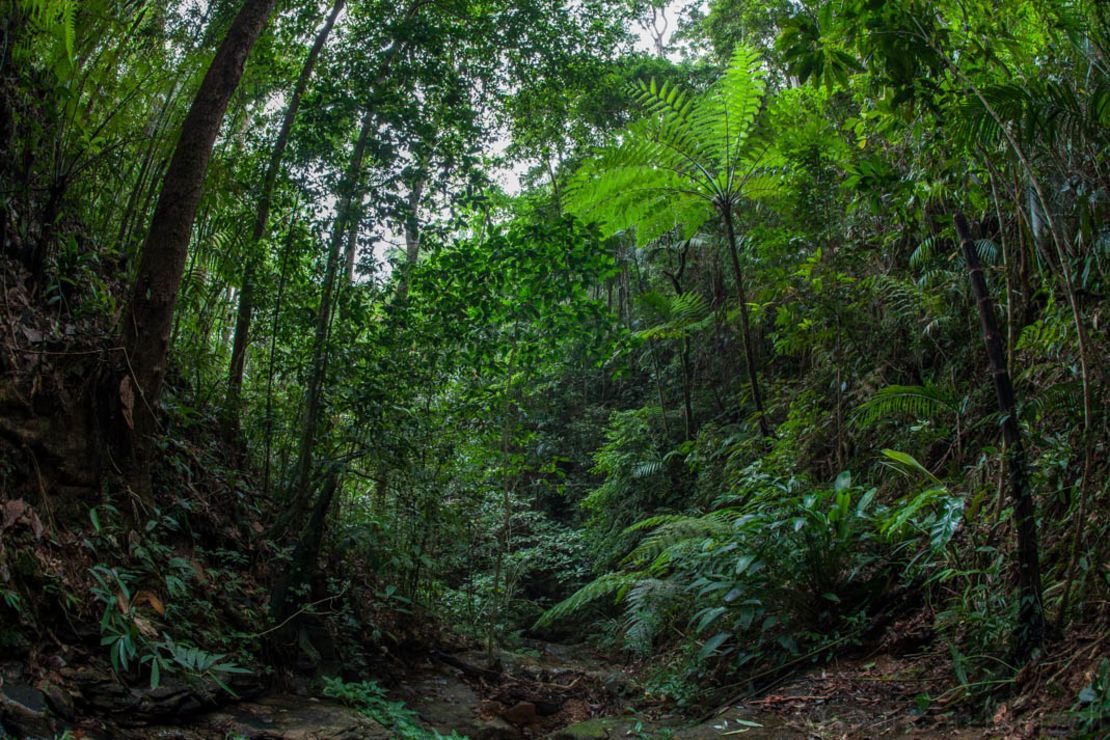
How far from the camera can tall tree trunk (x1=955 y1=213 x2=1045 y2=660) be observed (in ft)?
7.41

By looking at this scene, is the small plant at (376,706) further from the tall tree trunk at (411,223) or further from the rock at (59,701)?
the tall tree trunk at (411,223)

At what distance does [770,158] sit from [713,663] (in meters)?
3.90

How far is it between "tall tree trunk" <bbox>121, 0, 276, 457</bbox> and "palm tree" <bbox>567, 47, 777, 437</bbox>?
284cm

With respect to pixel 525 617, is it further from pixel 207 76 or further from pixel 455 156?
pixel 207 76

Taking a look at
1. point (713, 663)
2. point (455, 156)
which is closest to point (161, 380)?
point (455, 156)

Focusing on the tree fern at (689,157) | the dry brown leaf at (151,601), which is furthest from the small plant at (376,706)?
the tree fern at (689,157)

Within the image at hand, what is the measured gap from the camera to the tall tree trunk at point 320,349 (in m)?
4.08

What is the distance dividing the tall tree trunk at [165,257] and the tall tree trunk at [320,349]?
0.90 m

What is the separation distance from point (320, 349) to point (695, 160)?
3.43 metres

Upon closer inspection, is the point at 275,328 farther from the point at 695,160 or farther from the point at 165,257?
the point at 695,160

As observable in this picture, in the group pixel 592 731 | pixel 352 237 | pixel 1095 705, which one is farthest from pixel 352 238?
pixel 1095 705

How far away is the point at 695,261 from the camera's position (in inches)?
391

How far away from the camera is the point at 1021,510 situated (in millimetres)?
2299

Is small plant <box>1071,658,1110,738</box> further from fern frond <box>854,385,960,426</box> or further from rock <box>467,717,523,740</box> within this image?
rock <box>467,717,523,740</box>
